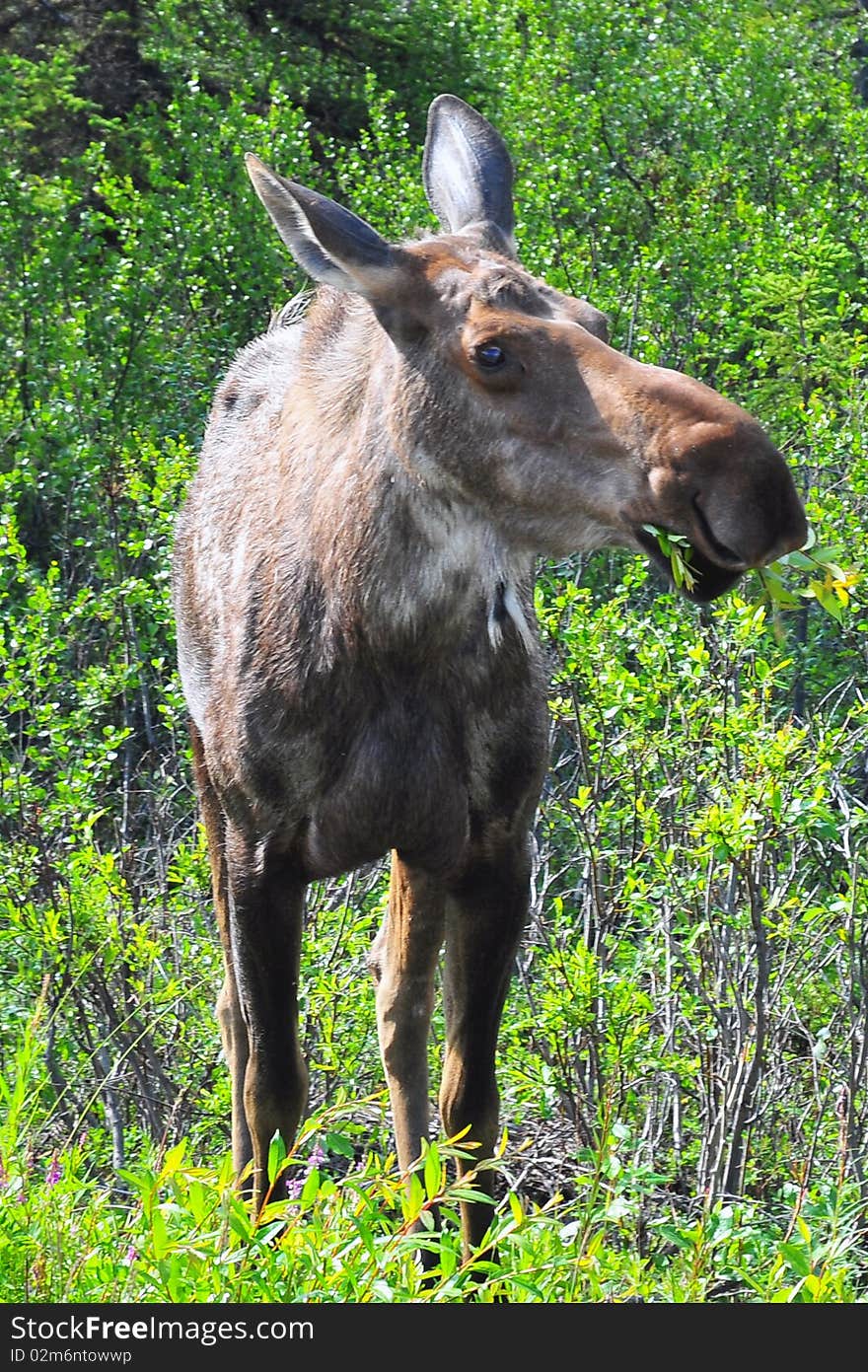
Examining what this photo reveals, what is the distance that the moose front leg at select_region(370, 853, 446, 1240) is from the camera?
487 centimetres

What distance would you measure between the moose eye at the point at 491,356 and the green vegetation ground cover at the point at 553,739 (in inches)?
30.9

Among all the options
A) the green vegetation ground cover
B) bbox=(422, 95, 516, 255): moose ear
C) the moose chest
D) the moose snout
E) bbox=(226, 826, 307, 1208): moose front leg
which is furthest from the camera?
bbox=(422, 95, 516, 255): moose ear

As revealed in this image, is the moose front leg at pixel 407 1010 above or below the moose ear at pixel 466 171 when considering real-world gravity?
below

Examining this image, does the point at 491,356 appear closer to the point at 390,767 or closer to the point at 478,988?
the point at 390,767

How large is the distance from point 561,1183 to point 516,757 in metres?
2.70

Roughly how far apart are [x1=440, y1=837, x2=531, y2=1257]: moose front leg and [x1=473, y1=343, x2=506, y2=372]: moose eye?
1.17m

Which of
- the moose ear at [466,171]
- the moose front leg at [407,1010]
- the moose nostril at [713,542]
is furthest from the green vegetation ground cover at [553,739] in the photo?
the moose nostril at [713,542]

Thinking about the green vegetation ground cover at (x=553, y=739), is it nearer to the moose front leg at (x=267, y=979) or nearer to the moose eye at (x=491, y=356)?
the moose front leg at (x=267, y=979)

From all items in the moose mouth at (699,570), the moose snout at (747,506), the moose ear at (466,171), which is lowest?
the moose mouth at (699,570)

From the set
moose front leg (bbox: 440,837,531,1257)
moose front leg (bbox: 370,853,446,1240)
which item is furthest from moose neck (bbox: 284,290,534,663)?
moose front leg (bbox: 370,853,446,1240)

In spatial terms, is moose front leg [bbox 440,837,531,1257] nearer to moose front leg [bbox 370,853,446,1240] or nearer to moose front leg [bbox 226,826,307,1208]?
moose front leg [bbox 370,853,446,1240]

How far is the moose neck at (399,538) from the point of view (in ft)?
13.3

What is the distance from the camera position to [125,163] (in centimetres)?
1333

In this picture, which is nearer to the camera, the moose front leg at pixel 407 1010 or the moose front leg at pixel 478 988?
the moose front leg at pixel 478 988
